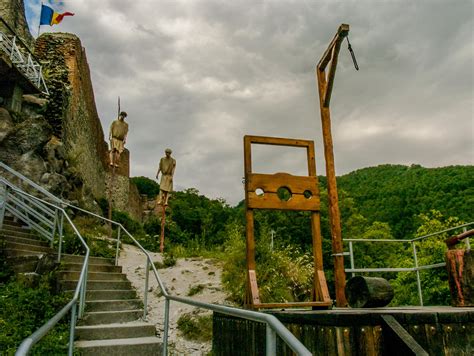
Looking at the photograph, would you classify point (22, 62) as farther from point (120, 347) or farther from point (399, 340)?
point (399, 340)

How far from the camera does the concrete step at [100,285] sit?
6.39m

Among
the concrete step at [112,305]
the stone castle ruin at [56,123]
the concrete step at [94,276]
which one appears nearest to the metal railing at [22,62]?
the stone castle ruin at [56,123]

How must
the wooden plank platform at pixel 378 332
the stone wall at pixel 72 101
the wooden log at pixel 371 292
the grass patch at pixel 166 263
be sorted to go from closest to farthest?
the wooden plank platform at pixel 378 332 → the wooden log at pixel 371 292 → the grass patch at pixel 166 263 → the stone wall at pixel 72 101

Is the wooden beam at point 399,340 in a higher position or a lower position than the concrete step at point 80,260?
lower

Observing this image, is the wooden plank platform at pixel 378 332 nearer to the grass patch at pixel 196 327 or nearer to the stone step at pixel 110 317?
the stone step at pixel 110 317

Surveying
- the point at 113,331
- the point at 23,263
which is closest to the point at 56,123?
the point at 23,263

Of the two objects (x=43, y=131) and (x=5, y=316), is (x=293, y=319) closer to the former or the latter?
(x=5, y=316)

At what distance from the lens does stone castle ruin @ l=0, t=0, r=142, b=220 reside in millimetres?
11609

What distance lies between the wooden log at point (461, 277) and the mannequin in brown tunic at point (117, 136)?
1134 centimetres

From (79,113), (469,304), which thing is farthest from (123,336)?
(79,113)

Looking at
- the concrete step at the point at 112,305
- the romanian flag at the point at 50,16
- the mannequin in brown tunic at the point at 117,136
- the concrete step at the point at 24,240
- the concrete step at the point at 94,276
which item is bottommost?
the concrete step at the point at 112,305

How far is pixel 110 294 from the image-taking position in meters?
6.63

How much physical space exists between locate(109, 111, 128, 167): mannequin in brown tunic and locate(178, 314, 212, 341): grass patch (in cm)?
750

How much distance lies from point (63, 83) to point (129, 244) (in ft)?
28.3
